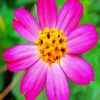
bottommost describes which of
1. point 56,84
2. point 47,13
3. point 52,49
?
point 56,84

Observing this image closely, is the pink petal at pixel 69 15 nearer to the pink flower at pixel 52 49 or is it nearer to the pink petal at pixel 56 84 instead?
the pink flower at pixel 52 49

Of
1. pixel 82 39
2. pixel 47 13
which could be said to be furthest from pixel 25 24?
pixel 82 39

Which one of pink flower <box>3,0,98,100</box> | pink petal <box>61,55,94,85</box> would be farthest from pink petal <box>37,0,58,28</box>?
pink petal <box>61,55,94,85</box>

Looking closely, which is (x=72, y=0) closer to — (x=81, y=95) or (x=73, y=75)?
(x=73, y=75)

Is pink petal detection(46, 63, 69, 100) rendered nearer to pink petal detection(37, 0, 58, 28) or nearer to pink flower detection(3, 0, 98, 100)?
pink flower detection(3, 0, 98, 100)

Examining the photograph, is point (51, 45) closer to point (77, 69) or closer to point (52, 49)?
point (52, 49)

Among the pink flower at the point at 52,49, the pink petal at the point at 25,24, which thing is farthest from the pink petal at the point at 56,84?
Answer: the pink petal at the point at 25,24

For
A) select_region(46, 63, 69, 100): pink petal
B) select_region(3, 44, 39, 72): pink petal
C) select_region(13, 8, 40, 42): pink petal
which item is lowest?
select_region(46, 63, 69, 100): pink petal
